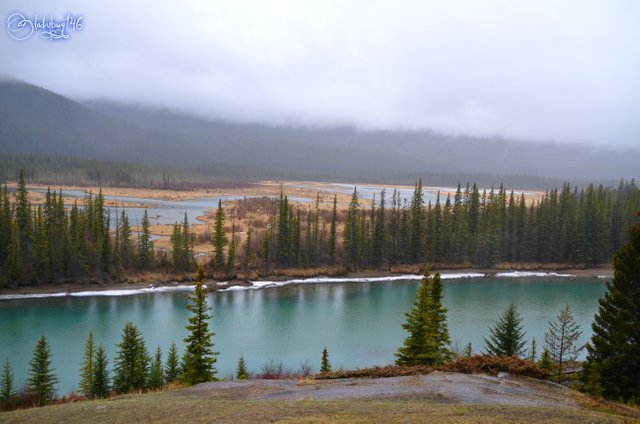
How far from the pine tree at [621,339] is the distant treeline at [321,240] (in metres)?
54.2

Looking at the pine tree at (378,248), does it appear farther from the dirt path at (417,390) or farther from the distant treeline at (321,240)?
the dirt path at (417,390)

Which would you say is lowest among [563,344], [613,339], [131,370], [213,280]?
[213,280]

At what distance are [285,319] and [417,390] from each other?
131ft

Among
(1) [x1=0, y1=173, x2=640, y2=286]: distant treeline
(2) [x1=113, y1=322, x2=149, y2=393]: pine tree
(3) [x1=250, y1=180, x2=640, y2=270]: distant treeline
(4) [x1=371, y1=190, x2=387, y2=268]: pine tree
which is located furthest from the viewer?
(4) [x1=371, y1=190, x2=387, y2=268]: pine tree

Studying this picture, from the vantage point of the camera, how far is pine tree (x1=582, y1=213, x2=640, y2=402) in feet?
68.1

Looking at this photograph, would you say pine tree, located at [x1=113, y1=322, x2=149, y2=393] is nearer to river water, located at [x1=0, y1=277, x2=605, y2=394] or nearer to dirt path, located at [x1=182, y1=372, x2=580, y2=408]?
river water, located at [x1=0, y1=277, x2=605, y2=394]

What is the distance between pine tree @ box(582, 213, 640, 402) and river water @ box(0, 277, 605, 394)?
19.9 meters

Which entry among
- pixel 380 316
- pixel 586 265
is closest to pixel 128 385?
pixel 380 316

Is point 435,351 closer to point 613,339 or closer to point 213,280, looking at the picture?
point 613,339

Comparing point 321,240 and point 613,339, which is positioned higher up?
point 613,339

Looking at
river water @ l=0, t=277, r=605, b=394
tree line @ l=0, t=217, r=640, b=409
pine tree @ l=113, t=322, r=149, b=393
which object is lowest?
river water @ l=0, t=277, r=605, b=394

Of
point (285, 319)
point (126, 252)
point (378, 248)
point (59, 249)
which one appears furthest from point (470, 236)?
point (59, 249)

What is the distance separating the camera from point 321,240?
8256cm

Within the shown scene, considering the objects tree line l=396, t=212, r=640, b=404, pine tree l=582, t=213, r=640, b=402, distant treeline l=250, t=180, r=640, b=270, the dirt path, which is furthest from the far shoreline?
pine tree l=582, t=213, r=640, b=402
